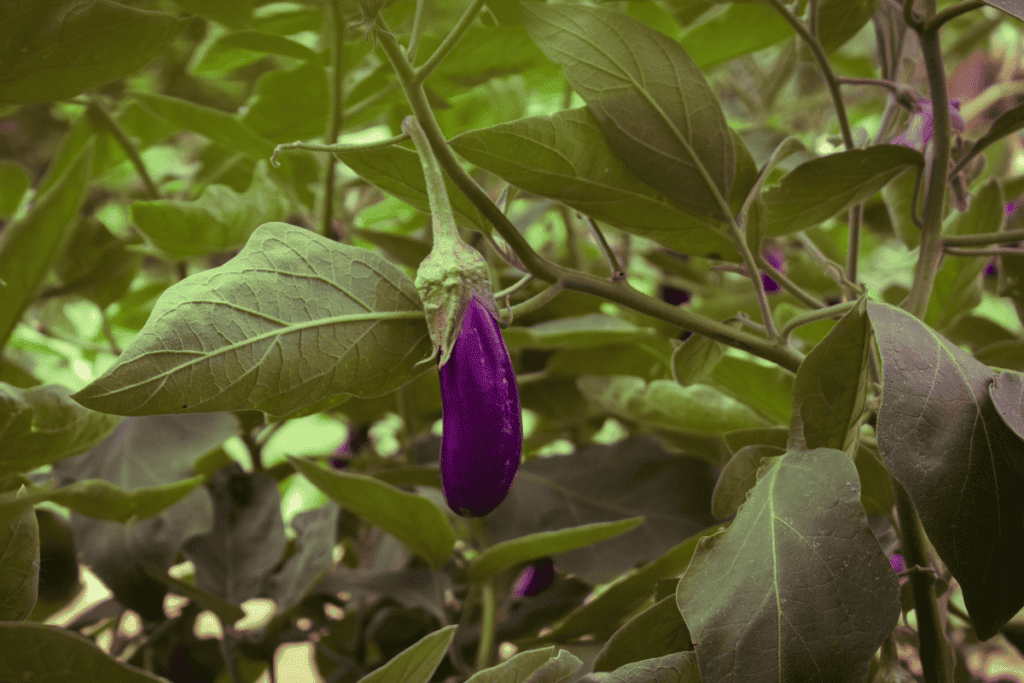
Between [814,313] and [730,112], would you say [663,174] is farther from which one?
[730,112]

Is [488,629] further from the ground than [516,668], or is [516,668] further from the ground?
[516,668]

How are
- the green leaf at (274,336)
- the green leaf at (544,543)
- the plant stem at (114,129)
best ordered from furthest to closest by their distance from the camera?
the plant stem at (114,129) → the green leaf at (544,543) → the green leaf at (274,336)

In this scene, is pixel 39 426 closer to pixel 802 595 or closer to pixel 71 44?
pixel 71 44

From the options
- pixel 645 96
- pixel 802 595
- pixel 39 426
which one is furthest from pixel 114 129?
pixel 802 595

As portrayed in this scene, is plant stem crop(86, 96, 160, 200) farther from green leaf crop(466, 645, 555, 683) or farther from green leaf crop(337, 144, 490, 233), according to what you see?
green leaf crop(466, 645, 555, 683)

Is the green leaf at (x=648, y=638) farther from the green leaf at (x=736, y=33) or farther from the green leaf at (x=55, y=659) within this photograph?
the green leaf at (x=736, y=33)

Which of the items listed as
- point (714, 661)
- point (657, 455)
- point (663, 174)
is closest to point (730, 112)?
point (657, 455)

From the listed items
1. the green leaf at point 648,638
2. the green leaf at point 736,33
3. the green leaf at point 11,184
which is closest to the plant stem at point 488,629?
the green leaf at point 648,638

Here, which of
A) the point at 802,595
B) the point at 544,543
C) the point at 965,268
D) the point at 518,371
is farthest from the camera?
the point at 518,371
